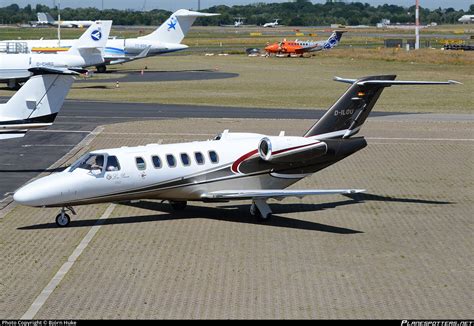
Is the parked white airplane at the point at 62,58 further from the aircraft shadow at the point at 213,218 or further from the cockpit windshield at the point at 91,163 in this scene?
the cockpit windshield at the point at 91,163

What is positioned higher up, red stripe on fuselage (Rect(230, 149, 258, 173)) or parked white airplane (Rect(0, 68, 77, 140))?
Result: parked white airplane (Rect(0, 68, 77, 140))

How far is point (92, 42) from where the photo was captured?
84250 mm

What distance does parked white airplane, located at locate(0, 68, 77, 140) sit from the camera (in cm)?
3472

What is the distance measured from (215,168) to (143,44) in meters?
72.5

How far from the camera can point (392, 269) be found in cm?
2300

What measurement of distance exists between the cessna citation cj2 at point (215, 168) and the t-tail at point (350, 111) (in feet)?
0.11

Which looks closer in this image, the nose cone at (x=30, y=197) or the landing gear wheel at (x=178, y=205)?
the nose cone at (x=30, y=197)

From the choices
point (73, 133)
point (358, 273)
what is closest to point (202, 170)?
point (358, 273)

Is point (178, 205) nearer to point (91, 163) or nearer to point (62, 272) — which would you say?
point (91, 163)

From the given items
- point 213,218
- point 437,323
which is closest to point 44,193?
point 213,218

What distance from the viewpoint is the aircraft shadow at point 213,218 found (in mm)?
27750

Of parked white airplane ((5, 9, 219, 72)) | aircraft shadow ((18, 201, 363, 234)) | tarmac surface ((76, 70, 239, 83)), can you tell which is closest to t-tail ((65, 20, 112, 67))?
tarmac surface ((76, 70, 239, 83))

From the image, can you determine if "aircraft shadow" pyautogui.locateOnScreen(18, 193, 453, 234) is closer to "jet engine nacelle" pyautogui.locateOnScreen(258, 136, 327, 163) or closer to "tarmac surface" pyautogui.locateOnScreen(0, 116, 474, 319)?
"tarmac surface" pyautogui.locateOnScreen(0, 116, 474, 319)

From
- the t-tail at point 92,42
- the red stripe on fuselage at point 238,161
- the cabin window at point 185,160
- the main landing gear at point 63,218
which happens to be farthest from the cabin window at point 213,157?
the t-tail at point 92,42
